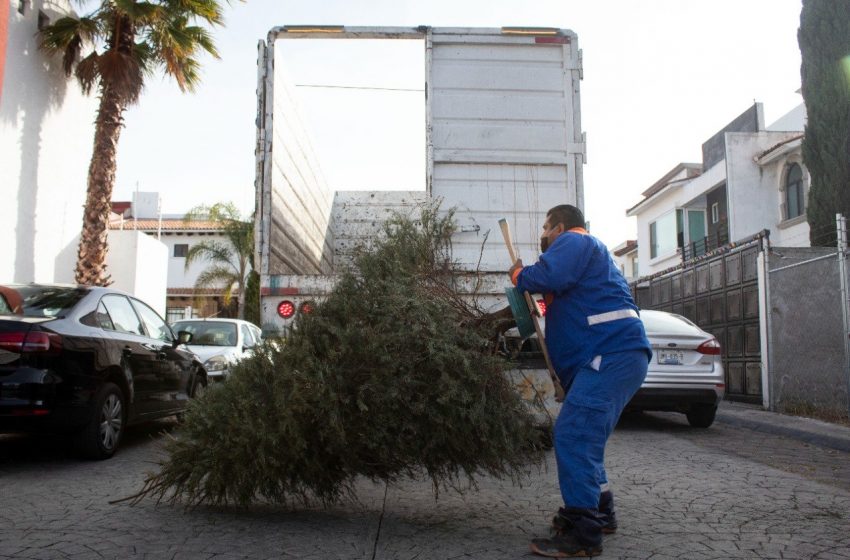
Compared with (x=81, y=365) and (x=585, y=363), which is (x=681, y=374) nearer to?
(x=585, y=363)

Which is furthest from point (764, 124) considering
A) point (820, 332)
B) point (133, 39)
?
point (133, 39)

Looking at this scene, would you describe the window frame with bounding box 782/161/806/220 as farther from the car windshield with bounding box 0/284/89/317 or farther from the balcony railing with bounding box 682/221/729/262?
the car windshield with bounding box 0/284/89/317

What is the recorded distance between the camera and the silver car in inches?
337

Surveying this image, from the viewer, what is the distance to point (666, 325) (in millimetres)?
9219

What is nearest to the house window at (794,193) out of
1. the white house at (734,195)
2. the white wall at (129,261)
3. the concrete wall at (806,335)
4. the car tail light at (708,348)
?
the white house at (734,195)

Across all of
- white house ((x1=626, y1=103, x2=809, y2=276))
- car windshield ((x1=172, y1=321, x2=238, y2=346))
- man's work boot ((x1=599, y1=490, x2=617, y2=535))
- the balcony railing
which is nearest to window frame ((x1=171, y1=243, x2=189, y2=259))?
white house ((x1=626, y1=103, x2=809, y2=276))

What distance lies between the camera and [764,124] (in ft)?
92.3

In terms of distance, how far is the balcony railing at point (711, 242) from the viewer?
27130mm

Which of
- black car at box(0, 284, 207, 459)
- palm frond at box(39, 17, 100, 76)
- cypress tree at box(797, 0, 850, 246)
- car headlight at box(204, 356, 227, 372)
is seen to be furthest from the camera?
cypress tree at box(797, 0, 850, 246)

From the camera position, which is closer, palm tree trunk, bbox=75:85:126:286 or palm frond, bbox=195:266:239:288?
palm tree trunk, bbox=75:85:126:286

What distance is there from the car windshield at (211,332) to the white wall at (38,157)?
171 inches

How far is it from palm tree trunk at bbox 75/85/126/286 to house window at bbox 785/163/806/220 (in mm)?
19255

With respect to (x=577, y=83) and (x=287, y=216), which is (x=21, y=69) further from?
(x=577, y=83)

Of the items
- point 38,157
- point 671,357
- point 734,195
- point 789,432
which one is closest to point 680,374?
point 671,357
